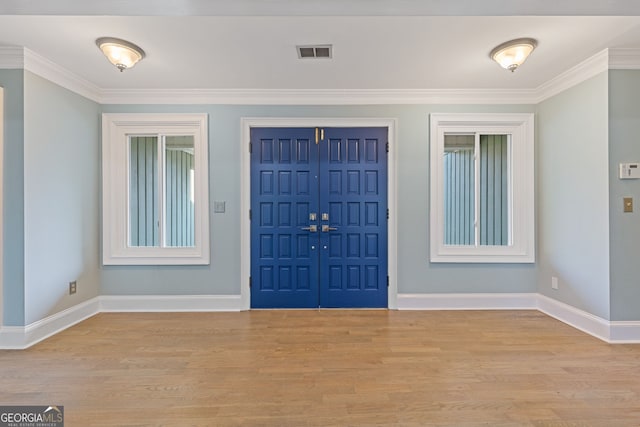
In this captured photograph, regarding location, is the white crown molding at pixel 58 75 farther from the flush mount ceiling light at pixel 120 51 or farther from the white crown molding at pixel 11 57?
the flush mount ceiling light at pixel 120 51

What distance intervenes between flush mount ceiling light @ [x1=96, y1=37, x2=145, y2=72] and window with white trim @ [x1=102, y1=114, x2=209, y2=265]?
1.01 m

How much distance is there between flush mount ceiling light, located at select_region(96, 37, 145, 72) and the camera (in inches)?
105

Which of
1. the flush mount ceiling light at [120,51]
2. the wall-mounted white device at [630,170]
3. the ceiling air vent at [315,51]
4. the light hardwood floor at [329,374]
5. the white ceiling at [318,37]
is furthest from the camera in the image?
the wall-mounted white device at [630,170]

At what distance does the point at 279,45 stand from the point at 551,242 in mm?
3421

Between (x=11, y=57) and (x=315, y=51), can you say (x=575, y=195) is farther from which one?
(x=11, y=57)

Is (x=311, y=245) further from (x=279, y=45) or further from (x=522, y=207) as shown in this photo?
(x=522, y=207)

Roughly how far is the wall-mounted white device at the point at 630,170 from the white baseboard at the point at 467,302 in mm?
1604

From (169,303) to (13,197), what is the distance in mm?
1768

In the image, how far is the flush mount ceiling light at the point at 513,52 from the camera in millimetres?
2686

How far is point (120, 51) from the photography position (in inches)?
108

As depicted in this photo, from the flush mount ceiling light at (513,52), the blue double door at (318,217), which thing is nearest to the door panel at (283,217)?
the blue double door at (318,217)

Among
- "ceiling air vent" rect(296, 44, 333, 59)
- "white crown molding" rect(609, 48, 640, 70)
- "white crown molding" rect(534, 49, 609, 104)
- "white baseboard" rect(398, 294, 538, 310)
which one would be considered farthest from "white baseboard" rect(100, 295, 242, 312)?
"white crown molding" rect(609, 48, 640, 70)

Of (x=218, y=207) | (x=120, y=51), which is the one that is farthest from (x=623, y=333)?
(x=120, y=51)

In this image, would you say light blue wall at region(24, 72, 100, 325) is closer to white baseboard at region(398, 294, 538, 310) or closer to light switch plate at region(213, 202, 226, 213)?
light switch plate at region(213, 202, 226, 213)
